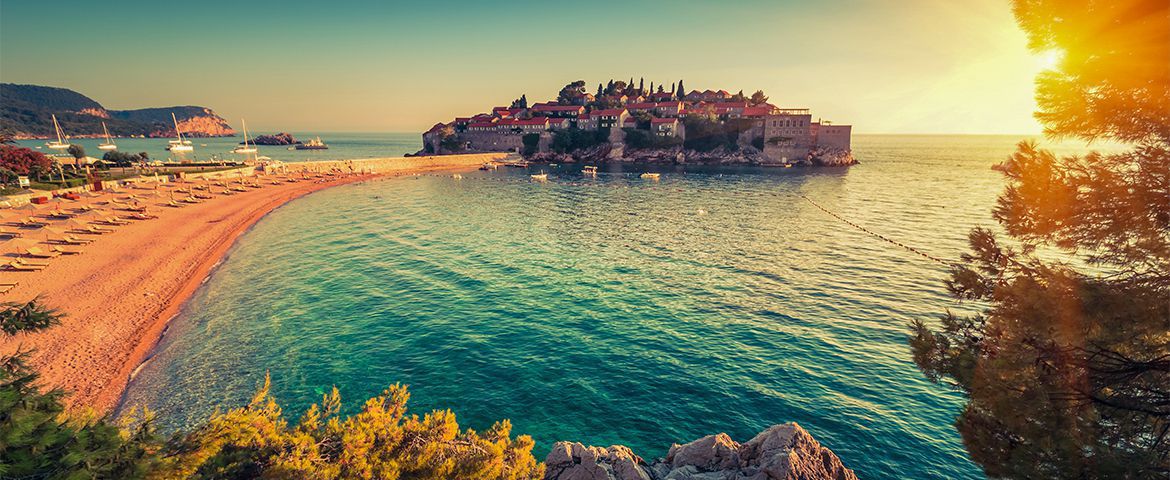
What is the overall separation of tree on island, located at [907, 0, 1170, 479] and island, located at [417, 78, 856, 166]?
127629 millimetres

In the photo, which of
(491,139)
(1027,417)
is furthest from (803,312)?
(491,139)

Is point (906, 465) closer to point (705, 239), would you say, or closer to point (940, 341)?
point (940, 341)

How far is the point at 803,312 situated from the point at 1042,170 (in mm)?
21292

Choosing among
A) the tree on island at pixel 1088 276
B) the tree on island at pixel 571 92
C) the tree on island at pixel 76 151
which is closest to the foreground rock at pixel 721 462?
the tree on island at pixel 1088 276

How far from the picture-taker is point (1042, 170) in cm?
736

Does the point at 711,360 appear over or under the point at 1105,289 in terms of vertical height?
under

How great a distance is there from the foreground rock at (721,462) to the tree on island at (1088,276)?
4.19 metres

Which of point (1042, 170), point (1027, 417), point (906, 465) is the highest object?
point (1042, 170)

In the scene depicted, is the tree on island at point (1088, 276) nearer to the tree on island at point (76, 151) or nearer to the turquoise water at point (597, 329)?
the turquoise water at point (597, 329)

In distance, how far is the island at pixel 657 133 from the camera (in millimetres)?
123875

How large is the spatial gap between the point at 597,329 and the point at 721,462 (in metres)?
13.0

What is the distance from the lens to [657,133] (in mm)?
139625

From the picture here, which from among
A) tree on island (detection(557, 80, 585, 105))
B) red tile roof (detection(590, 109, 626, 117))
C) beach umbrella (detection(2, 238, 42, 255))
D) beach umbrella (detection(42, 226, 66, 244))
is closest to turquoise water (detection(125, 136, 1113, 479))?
beach umbrella (detection(42, 226, 66, 244))

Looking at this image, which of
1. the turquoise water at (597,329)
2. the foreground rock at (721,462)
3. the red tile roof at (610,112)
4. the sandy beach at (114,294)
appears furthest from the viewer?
the red tile roof at (610,112)
